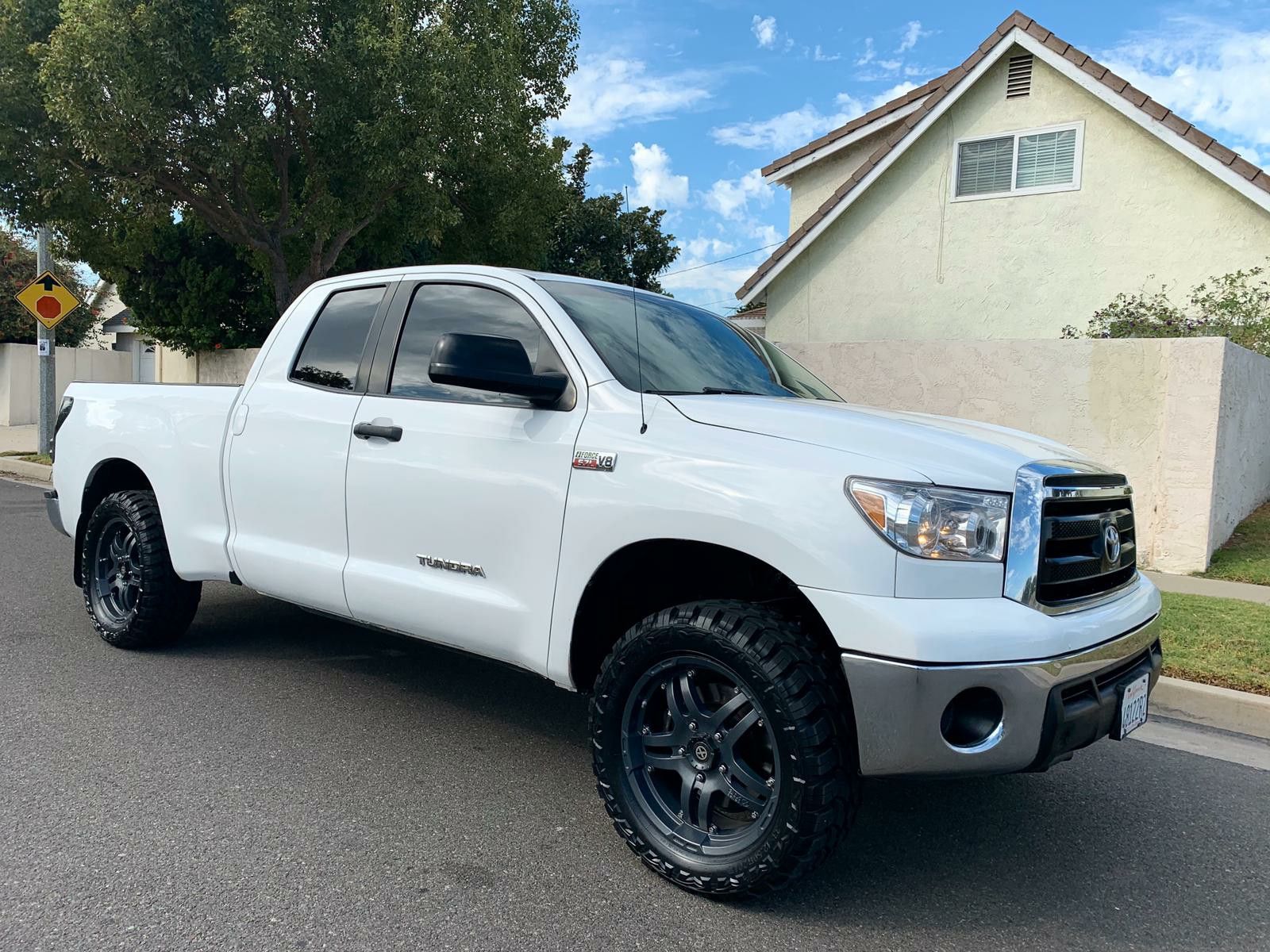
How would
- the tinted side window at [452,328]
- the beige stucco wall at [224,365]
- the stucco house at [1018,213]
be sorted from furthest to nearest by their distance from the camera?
the beige stucco wall at [224,365] < the stucco house at [1018,213] < the tinted side window at [452,328]

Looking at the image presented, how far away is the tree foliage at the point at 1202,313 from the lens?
36.4 feet

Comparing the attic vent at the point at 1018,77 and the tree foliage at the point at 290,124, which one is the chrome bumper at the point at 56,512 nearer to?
the tree foliage at the point at 290,124

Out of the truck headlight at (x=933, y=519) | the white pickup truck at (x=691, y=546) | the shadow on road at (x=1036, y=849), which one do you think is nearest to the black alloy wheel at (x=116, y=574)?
the white pickup truck at (x=691, y=546)

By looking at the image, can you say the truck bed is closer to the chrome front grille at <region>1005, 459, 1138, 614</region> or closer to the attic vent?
the chrome front grille at <region>1005, 459, 1138, 614</region>

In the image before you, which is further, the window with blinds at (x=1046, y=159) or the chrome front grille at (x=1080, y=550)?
the window with blinds at (x=1046, y=159)

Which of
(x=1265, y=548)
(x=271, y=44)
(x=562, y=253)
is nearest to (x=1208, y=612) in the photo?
(x=1265, y=548)

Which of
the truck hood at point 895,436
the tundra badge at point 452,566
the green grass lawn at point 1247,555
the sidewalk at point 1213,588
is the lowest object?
the sidewalk at point 1213,588

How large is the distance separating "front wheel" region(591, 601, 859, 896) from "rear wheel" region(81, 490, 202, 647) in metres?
3.01

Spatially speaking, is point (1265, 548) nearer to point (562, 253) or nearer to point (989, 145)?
point (989, 145)

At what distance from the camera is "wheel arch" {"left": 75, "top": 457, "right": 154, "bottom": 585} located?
539 centimetres

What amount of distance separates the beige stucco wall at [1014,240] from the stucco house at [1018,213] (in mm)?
17

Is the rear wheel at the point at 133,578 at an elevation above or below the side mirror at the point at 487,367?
below

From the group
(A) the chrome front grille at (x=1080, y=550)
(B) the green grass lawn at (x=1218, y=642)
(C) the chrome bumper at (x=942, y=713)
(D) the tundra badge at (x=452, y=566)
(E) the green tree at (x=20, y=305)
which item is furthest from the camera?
(E) the green tree at (x=20, y=305)

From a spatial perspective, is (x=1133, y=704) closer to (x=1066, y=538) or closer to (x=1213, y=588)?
(x=1066, y=538)
